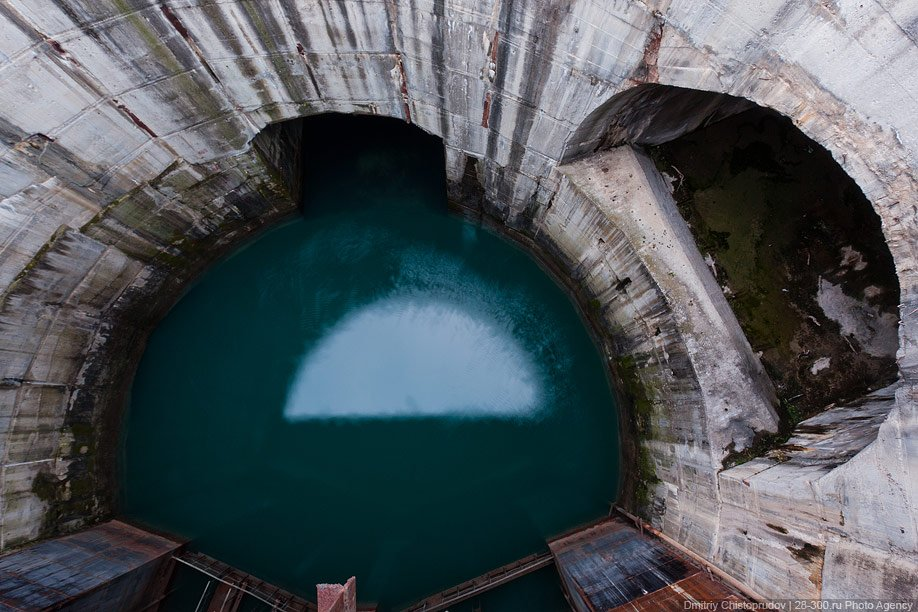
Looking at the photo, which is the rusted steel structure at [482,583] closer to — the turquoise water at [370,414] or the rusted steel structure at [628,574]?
the turquoise water at [370,414]

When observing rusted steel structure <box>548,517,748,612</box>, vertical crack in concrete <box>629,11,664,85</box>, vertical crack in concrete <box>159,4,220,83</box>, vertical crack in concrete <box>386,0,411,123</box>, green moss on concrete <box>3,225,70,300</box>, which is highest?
vertical crack in concrete <box>386,0,411,123</box>

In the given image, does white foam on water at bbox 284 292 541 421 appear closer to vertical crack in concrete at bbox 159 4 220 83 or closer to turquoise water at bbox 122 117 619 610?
turquoise water at bbox 122 117 619 610

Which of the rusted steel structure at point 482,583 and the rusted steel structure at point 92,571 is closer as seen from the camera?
the rusted steel structure at point 92,571

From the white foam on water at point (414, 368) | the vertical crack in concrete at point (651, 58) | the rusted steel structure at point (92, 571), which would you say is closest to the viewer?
the vertical crack in concrete at point (651, 58)

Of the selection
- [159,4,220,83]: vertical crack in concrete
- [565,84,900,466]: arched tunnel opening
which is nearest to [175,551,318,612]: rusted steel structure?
[565,84,900,466]: arched tunnel opening

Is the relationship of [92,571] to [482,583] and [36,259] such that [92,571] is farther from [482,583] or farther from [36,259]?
[482,583]

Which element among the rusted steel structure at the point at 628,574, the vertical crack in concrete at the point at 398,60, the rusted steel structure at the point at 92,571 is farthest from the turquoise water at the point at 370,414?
the vertical crack in concrete at the point at 398,60

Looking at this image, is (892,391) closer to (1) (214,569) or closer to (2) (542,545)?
(2) (542,545)
